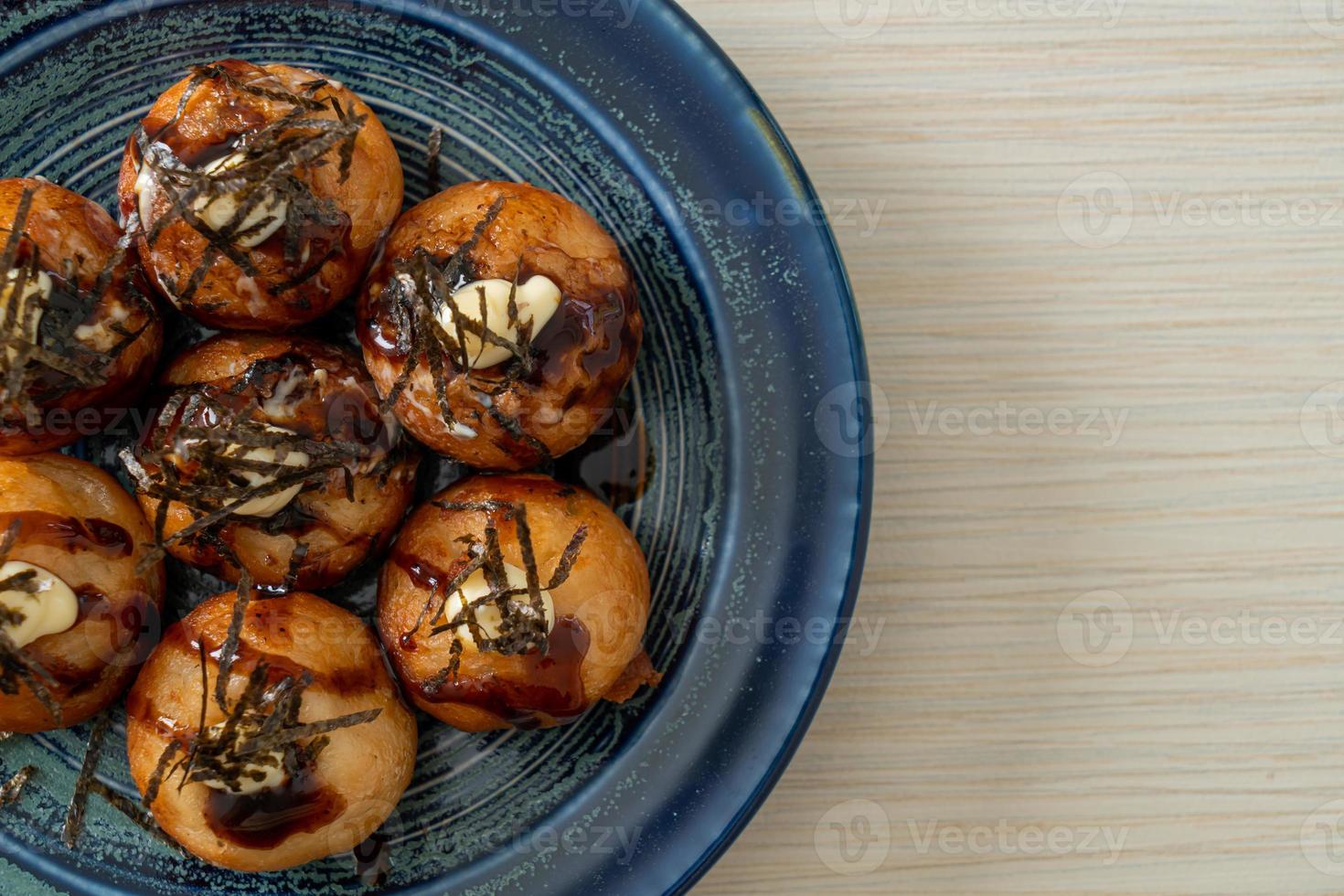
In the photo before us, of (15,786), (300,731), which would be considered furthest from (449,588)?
(15,786)

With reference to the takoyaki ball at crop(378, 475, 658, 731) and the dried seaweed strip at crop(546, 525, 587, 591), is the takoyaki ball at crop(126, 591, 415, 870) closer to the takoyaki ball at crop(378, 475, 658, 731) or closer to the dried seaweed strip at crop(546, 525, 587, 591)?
the takoyaki ball at crop(378, 475, 658, 731)

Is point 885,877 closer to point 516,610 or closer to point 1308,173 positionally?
point 516,610

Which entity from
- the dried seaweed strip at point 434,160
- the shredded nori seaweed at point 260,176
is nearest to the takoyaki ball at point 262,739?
the shredded nori seaweed at point 260,176

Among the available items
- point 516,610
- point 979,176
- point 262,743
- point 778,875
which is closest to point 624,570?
point 516,610

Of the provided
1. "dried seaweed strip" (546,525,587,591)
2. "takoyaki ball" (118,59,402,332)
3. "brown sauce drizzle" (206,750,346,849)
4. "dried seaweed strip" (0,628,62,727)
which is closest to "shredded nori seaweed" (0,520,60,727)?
"dried seaweed strip" (0,628,62,727)

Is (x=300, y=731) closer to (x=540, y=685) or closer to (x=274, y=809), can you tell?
(x=274, y=809)

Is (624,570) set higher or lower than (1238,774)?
lower

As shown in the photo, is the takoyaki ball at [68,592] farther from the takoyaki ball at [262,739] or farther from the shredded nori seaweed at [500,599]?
the shredded nori seaweed at [500,599]
